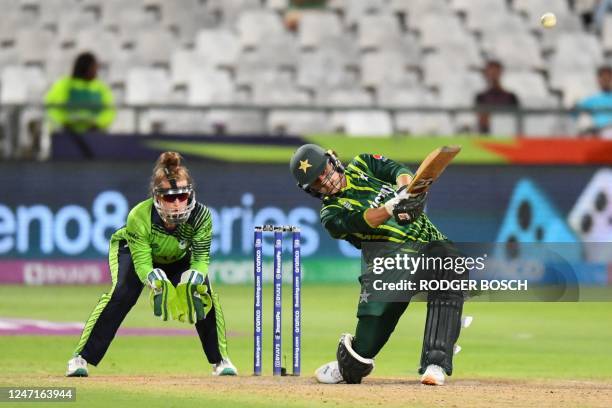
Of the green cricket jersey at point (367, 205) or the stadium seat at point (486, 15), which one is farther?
the stadium seat at point (486, 15)

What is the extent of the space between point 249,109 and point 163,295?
32.7 feet

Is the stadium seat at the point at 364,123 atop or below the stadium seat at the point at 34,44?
below

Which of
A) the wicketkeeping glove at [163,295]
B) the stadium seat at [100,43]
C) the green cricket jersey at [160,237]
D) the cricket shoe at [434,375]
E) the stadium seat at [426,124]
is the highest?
the stadium seat at [100,43]

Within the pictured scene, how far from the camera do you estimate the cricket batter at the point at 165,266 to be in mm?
9516

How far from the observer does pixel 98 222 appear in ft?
62.6

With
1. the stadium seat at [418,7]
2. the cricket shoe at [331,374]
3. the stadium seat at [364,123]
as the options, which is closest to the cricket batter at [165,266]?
the cricket shoe at [331,374]

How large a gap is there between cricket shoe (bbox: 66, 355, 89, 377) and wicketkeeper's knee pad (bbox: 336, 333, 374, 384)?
1.82 metres

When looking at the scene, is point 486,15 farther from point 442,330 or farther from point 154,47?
point 442,330

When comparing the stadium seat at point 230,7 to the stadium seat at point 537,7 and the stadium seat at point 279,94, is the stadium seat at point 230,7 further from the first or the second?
the stadium seat at point 537,7

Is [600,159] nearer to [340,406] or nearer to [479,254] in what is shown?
[479,254]

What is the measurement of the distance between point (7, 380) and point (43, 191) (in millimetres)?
9681

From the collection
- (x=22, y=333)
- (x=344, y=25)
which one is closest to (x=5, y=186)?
(x=22, y=333)

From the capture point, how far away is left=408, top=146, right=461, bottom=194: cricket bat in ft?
28.2

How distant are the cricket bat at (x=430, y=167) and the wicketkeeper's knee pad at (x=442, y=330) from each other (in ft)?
2.78
